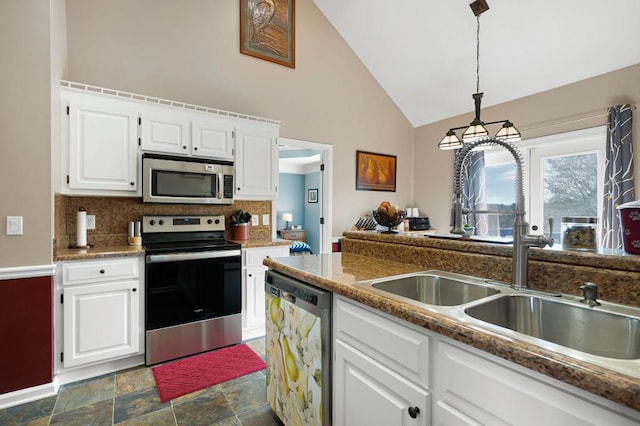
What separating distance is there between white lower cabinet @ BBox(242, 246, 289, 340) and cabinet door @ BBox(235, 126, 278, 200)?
0.60 meters

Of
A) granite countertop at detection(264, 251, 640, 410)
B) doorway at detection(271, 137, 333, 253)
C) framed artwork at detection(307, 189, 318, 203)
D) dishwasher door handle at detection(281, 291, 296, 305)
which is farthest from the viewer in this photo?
framed artwork at detection(307, 189, 318, 203)

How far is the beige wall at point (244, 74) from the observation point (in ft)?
9.43

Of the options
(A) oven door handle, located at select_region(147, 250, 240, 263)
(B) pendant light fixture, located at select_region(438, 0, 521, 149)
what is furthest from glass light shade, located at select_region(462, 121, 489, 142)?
(A) oven door handle, located at select_region(147, 250, 240, 263)

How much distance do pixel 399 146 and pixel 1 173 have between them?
14.8ft

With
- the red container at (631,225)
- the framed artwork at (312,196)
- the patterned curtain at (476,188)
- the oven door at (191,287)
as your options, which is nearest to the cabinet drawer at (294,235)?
the framed artwork at (312,196)

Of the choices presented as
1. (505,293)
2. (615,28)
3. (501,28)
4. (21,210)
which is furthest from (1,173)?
(615,28)

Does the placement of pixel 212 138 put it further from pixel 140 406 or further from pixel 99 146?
pixel 140 406

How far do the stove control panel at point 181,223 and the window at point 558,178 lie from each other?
3462mm

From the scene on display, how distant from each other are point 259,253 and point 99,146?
1.56 m

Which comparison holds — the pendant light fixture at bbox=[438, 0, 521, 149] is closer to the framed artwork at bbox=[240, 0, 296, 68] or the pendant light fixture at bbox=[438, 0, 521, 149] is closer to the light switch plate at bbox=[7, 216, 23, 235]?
the framed artwork at bbox=[240, 0, 296, 68]

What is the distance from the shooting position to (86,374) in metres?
2.36

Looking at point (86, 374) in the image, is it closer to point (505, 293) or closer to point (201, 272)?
point (201, 272)

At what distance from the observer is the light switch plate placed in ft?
6.53

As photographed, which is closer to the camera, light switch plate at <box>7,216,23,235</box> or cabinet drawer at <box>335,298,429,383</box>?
cabinet drawer at <box>335,298,429,383</box>
